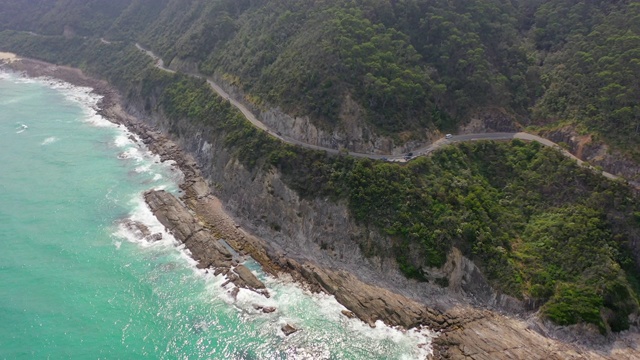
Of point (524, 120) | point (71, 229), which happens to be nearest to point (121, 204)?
point (71, 229)

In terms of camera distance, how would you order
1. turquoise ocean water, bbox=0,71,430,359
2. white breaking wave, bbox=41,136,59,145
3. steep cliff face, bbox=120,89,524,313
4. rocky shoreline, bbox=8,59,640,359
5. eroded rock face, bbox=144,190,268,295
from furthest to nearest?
1. white breaking wave, bbox=41,136,59,145
2. eroded rock face, bbox=144,190,268,295
3. steep cliff face, bbox=120,89,524,313
4. turquoise ocean water, bbox=0,71,430,359
5. rocky shoreline, bbox=8,59,640,359

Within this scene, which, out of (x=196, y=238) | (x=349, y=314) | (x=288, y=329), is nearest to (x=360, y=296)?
(x=349, y=314)

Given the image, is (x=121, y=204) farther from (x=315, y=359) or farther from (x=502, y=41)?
(x=502, y=41)

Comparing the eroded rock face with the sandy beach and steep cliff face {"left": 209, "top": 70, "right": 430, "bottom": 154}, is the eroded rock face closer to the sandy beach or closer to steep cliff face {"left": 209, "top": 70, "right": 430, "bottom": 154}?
steep cliff face {"left": 209, "top": 70, "right": 430, "bottom": 154}

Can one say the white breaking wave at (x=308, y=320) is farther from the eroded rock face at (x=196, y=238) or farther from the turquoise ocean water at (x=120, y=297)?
the eroded rock face at (x=196, y=238)

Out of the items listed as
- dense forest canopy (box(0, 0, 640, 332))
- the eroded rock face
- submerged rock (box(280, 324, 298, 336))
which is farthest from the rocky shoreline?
submerged rock (box(280, 324, 298, 336))

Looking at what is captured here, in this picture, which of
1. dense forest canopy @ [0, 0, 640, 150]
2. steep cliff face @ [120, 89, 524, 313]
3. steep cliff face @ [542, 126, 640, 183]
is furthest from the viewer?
dense forest canopy @ [0, 0, 640, 150]

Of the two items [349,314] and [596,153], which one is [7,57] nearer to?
[349,314]
